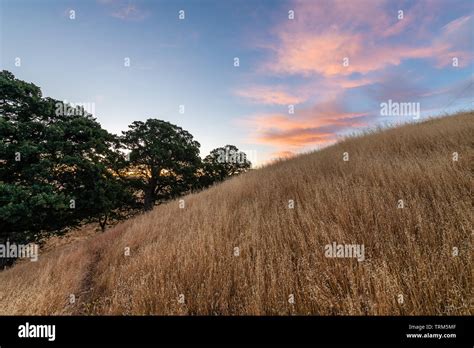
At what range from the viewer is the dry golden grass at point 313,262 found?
2.40m

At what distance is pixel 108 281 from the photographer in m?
4.21

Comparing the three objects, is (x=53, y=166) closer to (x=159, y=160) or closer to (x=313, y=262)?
(x=159, y=160)

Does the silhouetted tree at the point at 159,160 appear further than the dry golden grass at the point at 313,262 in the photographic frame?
Yes

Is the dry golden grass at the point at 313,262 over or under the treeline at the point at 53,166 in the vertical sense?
under

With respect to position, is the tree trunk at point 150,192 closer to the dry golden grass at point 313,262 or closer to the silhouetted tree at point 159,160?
the silhouetted tree at point 159,160

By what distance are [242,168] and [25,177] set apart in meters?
26.7

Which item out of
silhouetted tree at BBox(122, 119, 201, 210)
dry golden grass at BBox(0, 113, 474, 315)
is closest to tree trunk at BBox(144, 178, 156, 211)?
silhouetted tree at BBox(122, 119, 201, 210)

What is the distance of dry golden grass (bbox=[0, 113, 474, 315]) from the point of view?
7.86 feet

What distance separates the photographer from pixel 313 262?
3.15m

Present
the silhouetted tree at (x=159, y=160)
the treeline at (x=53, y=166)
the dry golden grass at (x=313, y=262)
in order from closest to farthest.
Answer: the dry golden grass at (x=313, y=262) → the treeline at (x=53, y=166) → the silhouetted tree at (x=159, y=160)

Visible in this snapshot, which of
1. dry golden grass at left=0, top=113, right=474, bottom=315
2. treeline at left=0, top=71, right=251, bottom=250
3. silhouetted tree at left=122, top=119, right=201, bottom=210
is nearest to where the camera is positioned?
dry golden grass at left=0, top=113, right=474, bottom=315

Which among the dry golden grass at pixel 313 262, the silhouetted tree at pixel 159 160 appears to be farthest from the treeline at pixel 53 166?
the dry golden grass at pixel 313 262

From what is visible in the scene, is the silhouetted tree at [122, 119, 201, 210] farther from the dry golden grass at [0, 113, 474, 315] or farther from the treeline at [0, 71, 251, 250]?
the dry golden grass at [0, 113, 474, 315]
